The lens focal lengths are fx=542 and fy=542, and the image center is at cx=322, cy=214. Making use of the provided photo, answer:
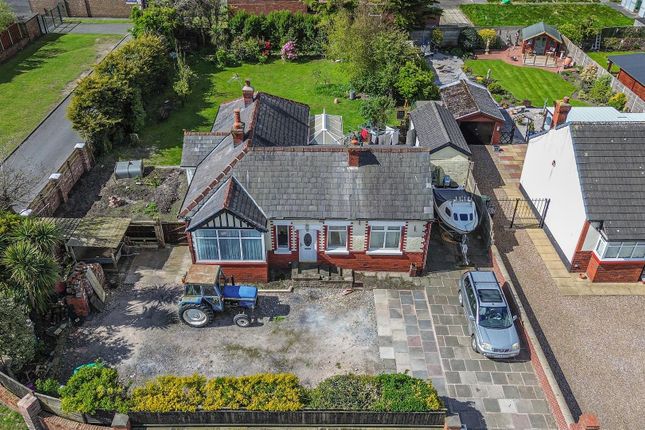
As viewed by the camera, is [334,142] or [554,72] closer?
[334,142]

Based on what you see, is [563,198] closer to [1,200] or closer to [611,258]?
[611,258]

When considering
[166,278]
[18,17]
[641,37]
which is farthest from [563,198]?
[18,17]

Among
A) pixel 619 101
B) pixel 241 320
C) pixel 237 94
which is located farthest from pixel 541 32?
pixel 241 320

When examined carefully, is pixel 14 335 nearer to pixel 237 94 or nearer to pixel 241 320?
pixel 241 320

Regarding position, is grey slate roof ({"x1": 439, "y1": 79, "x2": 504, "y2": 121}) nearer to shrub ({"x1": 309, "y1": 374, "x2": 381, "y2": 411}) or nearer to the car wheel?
the car wheel

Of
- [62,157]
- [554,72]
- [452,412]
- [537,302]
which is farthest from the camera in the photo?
[554,72]

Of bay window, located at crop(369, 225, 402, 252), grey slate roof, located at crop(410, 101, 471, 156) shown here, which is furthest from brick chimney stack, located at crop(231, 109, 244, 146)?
grey slate roof, located at crop(410, 101, 471, 156)
